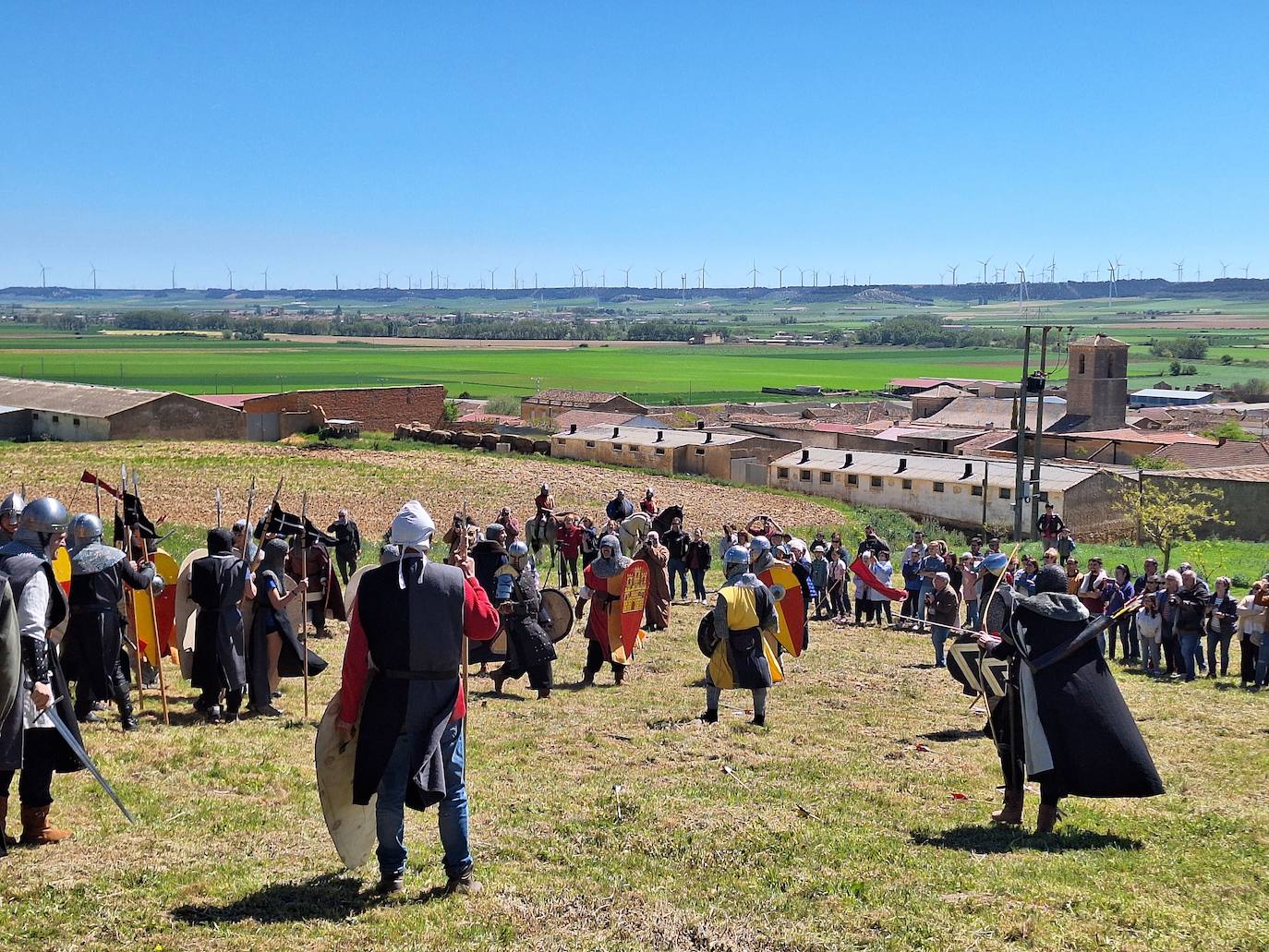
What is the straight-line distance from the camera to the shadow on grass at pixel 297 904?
267 inches

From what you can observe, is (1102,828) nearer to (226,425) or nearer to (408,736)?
(408,736)

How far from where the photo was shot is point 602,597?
14.2 metres

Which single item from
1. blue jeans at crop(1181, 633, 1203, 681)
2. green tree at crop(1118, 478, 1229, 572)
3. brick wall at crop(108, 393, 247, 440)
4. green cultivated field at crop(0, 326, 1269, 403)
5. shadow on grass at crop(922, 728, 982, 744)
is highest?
shadow on grass at crop(922, 728, 982, 744)

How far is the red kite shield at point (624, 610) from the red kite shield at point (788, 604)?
1.33m

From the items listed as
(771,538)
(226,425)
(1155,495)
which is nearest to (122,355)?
(226,425)

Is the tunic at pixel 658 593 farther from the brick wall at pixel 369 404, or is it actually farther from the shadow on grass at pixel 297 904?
the brick wall at pixel 369 404

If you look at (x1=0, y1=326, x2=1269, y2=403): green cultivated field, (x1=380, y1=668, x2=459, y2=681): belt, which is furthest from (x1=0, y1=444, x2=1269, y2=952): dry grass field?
(x1=0, y1=326, x2=1269, y2=403): green cultivated field

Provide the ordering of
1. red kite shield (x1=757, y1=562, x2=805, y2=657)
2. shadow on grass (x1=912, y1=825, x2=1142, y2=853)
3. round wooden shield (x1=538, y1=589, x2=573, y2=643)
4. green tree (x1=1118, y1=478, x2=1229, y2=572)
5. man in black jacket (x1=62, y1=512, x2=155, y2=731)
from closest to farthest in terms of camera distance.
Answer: shadow on grass (x1=912, y1=825, x2=1142, y2=853), man in black jacket (x1=62, y1=512, x2=155, y2=731), round wooden shield (x1=538, y1=589, x2=573, y2=643), red kite shield (x1=757, y1=562, x2=805, y2=657), green tree (x1=1118, y1=478, x2=1229, y2=572)

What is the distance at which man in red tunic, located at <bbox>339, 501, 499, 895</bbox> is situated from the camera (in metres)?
7.11

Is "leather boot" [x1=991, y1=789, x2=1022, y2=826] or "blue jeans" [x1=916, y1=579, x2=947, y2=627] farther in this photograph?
"blue jeans" [x1=916, y1=579, x2=947, y2=627]

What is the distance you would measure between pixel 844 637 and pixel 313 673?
8522mm

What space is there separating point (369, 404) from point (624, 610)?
58538mm

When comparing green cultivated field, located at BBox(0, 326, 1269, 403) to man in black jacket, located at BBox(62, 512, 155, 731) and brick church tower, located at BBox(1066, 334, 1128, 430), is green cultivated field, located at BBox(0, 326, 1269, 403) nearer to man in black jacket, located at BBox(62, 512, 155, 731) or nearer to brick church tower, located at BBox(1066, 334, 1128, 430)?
brick church tower, located at BBox(1066, 334, 1128, 430)

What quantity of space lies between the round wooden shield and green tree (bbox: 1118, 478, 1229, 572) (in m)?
26.6
